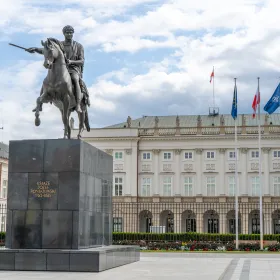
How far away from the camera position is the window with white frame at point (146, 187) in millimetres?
76688

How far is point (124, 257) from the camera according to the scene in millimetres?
18453

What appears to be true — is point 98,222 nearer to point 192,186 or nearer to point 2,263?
point 2,263

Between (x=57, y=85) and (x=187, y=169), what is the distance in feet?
202

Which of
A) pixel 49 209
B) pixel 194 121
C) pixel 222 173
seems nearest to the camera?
pixel 49 209

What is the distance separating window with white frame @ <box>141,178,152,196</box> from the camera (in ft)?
252

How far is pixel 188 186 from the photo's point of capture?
76188 millimetres

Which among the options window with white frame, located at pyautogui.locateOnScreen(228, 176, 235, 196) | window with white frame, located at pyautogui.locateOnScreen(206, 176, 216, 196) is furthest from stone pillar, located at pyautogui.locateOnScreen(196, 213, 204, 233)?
window with white frame, located at pyautogui.locateOnScreen(228, 176, 235, 196)

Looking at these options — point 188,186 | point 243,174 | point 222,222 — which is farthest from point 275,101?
point 188,186

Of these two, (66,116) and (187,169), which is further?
(187,169)

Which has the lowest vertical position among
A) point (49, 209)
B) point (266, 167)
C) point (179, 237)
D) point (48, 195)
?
point (179, 237)

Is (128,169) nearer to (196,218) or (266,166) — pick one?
(196,218)

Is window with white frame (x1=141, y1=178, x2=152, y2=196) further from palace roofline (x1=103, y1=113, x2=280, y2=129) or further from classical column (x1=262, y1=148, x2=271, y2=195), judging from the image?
classical column (x1=262, y1=148, x2=271, y2=195)

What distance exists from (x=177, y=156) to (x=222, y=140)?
245 inches

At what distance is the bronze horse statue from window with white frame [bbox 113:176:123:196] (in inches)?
2384
